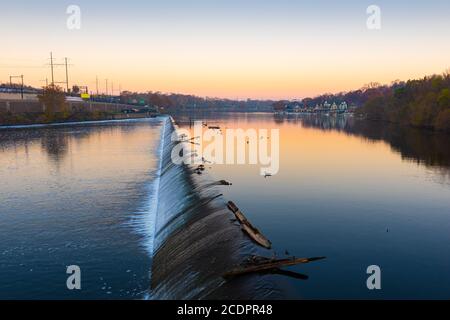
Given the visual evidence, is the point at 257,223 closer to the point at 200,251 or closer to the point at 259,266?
the point at 200,251

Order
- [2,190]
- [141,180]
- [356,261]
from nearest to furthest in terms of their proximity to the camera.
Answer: [356,261] → [2,190] → [141,180]

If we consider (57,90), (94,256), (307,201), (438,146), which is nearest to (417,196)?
(307,201)

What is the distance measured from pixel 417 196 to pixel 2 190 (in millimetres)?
26649

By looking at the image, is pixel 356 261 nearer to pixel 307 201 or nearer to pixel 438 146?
pixel 307 201

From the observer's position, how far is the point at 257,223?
62.3ft

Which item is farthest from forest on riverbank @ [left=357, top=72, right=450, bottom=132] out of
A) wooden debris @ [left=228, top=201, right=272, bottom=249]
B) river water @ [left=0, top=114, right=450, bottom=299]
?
wooden debris @ [left=228, top=201, right=272, bottom=249]

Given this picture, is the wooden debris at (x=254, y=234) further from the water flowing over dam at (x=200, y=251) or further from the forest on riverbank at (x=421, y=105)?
the forest on riverbank at (x=421, y=105)

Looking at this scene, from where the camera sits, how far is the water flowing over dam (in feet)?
37.6

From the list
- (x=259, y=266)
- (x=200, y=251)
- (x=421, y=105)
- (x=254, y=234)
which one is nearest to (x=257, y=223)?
(x=254, y=234)

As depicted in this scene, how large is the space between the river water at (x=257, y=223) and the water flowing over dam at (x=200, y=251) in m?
0.18

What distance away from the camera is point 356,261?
14641mm

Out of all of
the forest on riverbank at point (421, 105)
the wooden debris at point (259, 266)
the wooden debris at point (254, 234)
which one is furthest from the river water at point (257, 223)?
the forest on riverbank at point (421, 105)

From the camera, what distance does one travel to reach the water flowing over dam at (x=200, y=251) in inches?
451
